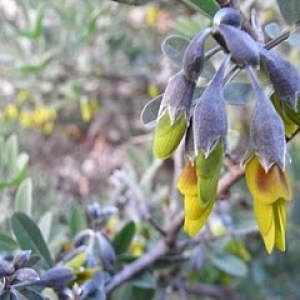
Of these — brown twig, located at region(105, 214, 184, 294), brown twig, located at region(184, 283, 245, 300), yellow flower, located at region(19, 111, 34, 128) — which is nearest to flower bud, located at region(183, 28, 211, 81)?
brown twig, located at region(105, 214, 184, 294)

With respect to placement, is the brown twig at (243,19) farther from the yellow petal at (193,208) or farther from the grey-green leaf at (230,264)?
the grey-green leaf at (230,264)

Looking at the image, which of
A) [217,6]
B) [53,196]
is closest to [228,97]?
[217,6]

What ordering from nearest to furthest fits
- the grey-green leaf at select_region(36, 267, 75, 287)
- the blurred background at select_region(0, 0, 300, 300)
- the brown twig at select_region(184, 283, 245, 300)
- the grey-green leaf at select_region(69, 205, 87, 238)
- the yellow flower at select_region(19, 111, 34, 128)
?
the grey-green leaf at select_region(36, 267, 75, 287) < the grey-green leaf at select_region(69, 205, 87, 238) < the blurred background at select_region(0, 0, 300, 300) < the brown twig at select_region(184, 283, 245, 300) < the yellow flower at select_region(19, 111, 34, 128)

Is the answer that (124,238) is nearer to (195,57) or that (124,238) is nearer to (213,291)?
(195,57)

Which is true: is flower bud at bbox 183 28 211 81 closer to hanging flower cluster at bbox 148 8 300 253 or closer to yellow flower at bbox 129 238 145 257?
hanging flower cluster at bbox 148 8 300 253

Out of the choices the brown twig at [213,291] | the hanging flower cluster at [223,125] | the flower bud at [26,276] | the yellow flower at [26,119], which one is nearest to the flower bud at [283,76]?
the hanging flower cluster at [223,125]

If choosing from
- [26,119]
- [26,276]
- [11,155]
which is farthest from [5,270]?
[26,119]

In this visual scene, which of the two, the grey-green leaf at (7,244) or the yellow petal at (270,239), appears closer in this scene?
the yellow petal at (270,239)
